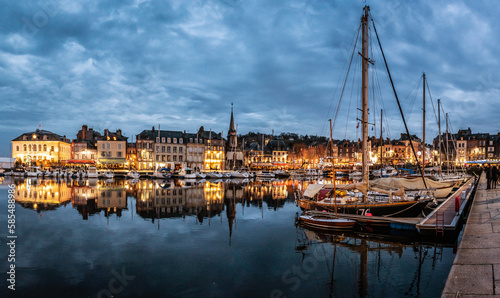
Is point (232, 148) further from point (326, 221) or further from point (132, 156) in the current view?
point (326, 221)

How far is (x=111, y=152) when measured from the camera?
9644cm

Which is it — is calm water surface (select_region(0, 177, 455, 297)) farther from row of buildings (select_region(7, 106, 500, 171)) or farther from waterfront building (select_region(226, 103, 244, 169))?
waterfront building (select_region(226, 103, 244, 169))

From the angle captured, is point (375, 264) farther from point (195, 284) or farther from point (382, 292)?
point (195, 284)

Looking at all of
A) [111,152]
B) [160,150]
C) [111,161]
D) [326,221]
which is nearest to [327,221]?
[326,221]

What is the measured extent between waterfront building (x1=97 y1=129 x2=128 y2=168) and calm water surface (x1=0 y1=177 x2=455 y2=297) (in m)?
73.4

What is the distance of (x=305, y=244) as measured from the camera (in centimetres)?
1819

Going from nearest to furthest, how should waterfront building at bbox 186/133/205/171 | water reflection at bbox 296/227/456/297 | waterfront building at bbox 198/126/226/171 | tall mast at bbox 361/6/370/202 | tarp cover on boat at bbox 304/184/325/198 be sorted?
1. water reflection at bbox 296/227/456/297
2. tall mast at bbox 361/6/370/202
3. tarp cover on boat at bbox 304/184/325/198
4. waterfront building at bbox 186/133/205/171
5. waterfront building at bbox 198/126/226/171

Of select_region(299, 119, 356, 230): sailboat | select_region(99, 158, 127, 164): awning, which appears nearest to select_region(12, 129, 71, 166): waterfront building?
select_region(99, 158, 127, 164): awning

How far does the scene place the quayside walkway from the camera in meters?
8.62

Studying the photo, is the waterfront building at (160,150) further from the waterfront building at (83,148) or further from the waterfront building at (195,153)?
the waterfront building at (83,148)

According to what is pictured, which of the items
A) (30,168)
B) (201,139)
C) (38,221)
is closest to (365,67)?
(38,221)

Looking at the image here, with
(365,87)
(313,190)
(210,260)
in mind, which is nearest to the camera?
(210,260)

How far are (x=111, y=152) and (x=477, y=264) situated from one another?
98666 millimetres

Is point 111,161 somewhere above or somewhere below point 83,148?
below
